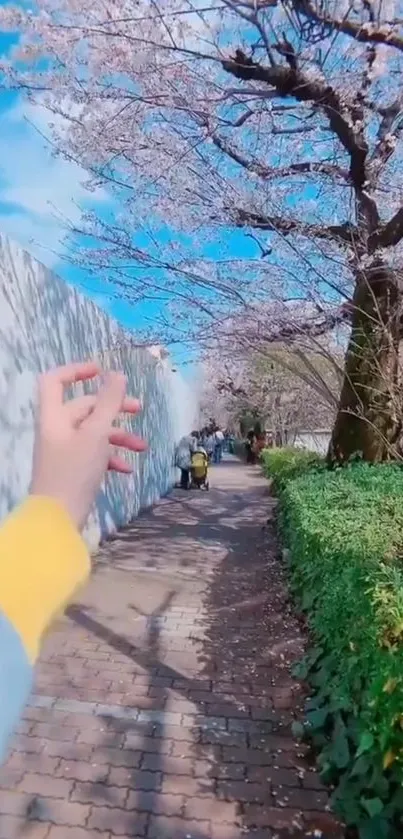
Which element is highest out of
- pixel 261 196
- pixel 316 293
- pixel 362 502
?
pixel 261 196

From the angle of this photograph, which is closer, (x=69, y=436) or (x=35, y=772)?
(x=69, y=436)

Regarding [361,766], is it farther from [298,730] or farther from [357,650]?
[298,730]

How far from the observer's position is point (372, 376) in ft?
21.2

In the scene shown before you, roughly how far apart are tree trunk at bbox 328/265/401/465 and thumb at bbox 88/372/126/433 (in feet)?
19.0

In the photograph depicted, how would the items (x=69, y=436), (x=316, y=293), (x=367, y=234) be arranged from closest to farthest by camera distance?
(x=69, y=436), (x=367, y=234), (x=316, y=293)

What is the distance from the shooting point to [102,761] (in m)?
2.54

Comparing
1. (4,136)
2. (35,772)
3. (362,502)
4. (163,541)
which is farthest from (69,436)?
(163,541)

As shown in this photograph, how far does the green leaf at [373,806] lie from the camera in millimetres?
1957

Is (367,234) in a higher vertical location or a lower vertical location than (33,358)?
higher

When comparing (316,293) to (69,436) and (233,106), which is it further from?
(69,436)

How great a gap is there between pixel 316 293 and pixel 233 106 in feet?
7.16

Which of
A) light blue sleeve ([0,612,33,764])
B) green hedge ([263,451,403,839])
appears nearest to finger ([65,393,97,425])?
light blue sleeve ([0,612,33,764])

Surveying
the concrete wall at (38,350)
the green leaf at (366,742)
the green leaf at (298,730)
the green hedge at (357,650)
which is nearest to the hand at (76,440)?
the concrete wall at (38,350)

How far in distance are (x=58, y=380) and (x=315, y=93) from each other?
16.6 feet
